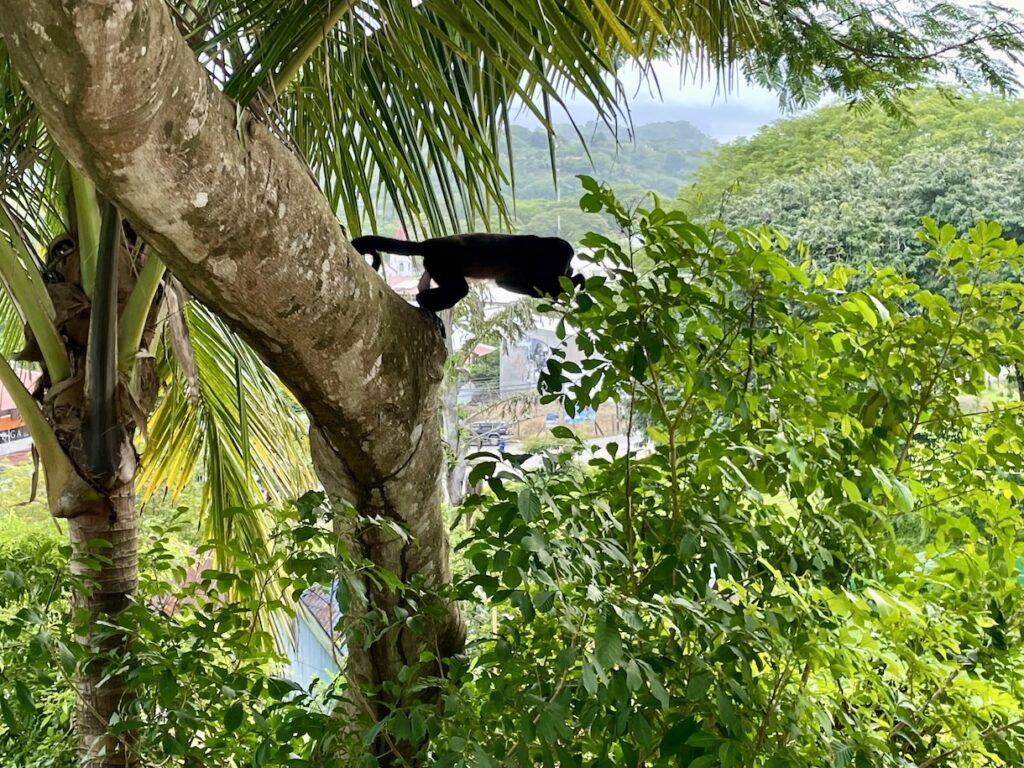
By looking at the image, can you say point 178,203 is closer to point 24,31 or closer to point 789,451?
point 24,31

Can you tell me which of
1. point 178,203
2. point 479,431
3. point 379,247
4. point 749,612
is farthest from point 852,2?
point 479,431

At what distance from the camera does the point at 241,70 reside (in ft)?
3.27

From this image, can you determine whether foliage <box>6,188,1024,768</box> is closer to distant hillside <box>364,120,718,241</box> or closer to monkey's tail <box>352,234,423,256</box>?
distant hillside <box>364,120,718,241</box>

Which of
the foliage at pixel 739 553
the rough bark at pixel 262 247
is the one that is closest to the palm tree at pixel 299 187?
the rough bark at pixel 262 247

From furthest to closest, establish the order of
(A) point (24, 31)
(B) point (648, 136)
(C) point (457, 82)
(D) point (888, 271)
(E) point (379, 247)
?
(B) point (648, 136), (E) point (379, 247), (C) point (457, 82), (D) point (888, 271), (A) point (24, 31)

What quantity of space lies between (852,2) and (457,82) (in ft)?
3.66

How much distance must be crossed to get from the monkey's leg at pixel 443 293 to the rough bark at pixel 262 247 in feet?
1.92

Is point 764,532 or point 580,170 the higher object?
point 580,170

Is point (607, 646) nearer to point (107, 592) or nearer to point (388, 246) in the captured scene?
point (107, 592)

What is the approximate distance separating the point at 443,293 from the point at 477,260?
0.15m

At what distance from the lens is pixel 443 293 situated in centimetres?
183

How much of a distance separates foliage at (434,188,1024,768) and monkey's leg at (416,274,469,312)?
2.58ft

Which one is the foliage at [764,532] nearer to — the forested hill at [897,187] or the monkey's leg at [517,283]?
the monkey's leg at [517,283]

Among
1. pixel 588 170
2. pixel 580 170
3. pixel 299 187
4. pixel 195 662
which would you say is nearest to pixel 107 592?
pixel 195 662
